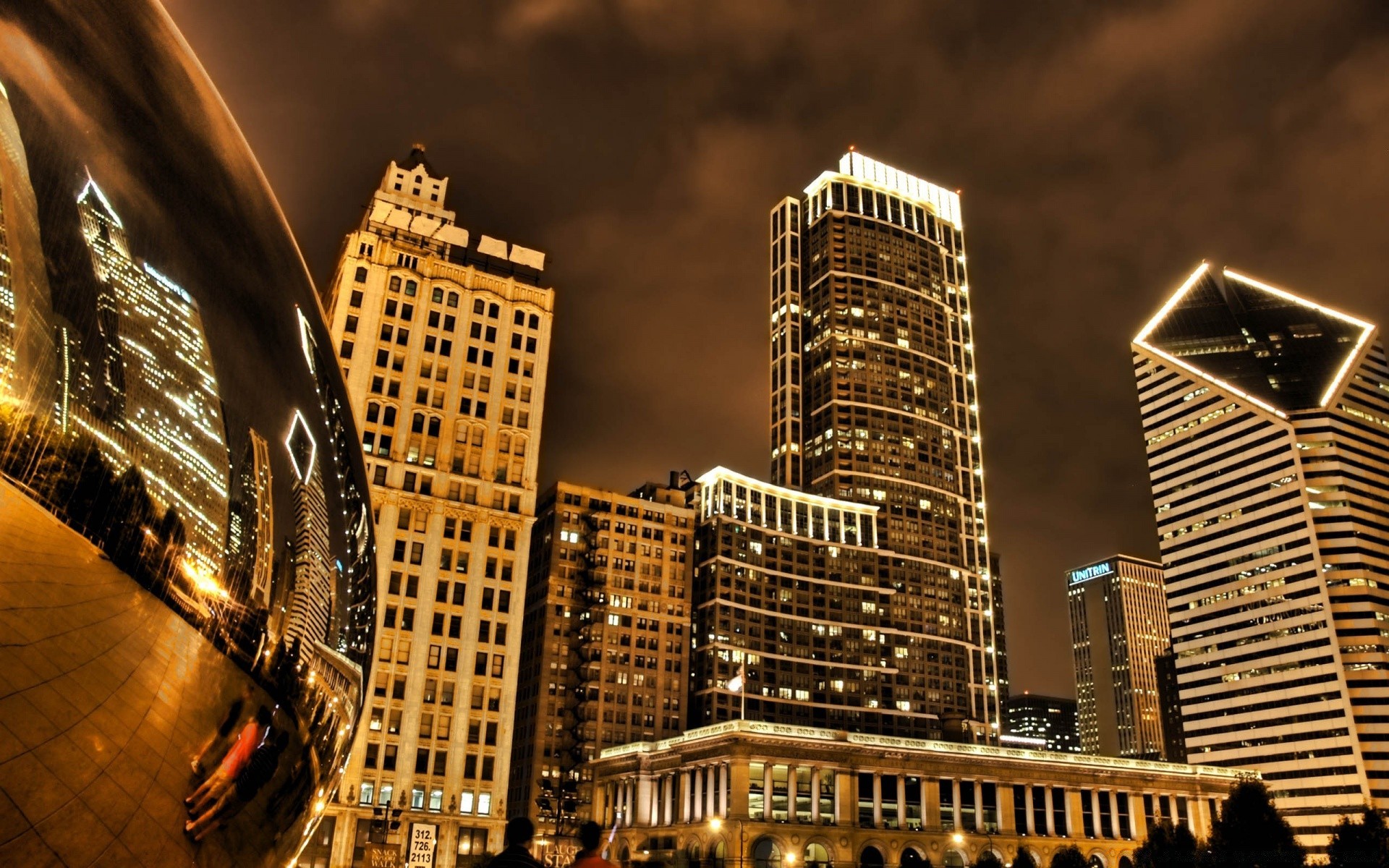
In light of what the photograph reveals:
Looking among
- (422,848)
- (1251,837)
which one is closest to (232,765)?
(422,848)

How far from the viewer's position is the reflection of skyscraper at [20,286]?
285 cm

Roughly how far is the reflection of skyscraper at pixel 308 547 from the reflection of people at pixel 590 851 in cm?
305

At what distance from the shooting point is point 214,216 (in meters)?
3.88

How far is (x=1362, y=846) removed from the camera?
311ft

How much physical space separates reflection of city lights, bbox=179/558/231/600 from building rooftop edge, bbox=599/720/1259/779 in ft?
360

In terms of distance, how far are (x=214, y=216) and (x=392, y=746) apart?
84.2 m

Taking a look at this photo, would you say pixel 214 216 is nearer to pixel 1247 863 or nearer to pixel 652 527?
pixel 1247 863

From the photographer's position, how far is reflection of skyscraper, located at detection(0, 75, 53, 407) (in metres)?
2.85

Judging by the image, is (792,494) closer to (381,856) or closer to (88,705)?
(381,856)

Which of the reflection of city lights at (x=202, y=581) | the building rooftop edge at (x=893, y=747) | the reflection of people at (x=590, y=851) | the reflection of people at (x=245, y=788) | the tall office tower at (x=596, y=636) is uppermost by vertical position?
the tall office tower at (x=596, y=636)

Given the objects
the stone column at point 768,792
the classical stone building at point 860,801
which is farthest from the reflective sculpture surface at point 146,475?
the stone column at point 768,792

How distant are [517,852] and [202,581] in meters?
3.30

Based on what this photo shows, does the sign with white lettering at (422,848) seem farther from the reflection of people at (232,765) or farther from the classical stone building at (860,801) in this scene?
the classical stone building at (860,801)

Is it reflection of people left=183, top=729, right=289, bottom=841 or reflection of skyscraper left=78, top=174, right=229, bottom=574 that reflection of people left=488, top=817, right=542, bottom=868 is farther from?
reflection of skyscraper left=78, top=174, right=229, bottom=574
